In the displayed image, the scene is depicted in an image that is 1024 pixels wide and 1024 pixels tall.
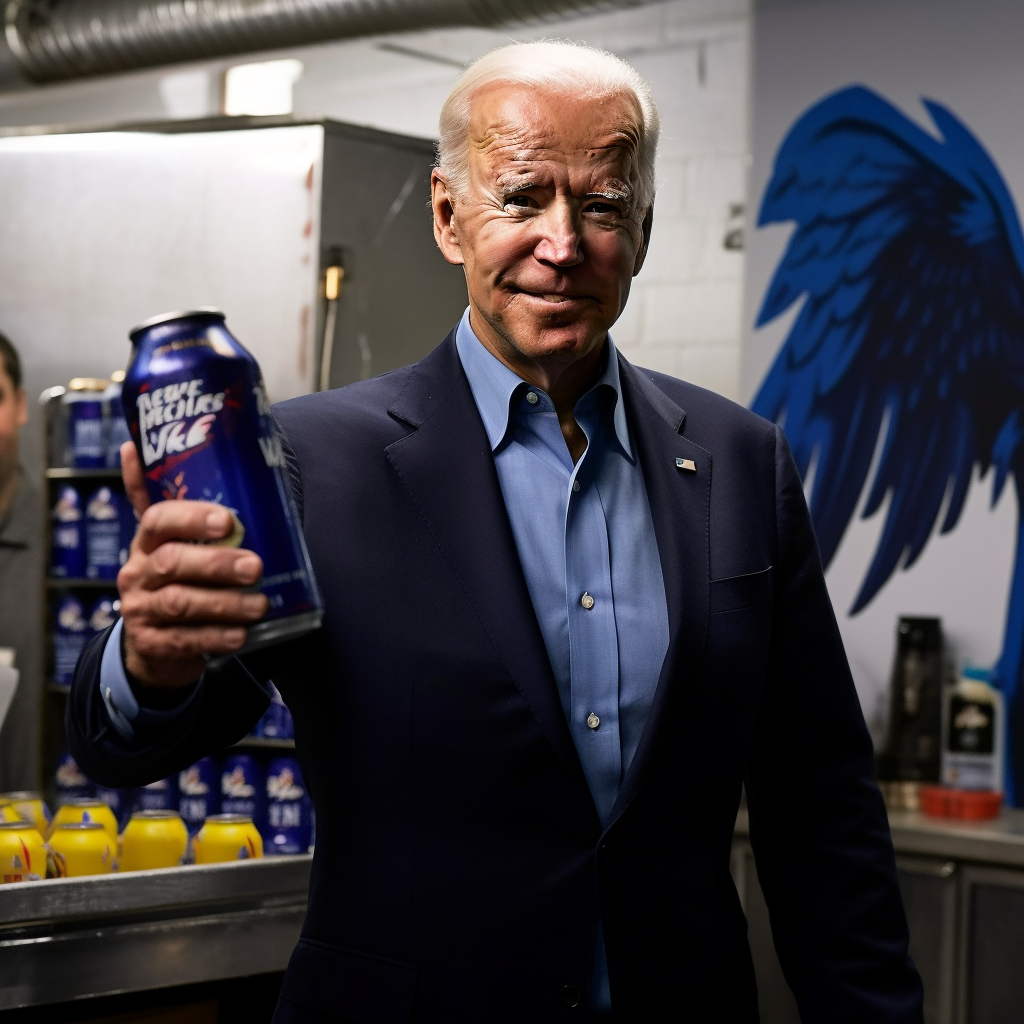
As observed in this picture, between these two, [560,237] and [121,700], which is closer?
[121,700]

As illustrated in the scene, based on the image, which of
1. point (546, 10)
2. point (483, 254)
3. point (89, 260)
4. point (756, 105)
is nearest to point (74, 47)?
point (89, 260)

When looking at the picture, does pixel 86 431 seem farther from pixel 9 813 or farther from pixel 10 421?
pixel 9 813

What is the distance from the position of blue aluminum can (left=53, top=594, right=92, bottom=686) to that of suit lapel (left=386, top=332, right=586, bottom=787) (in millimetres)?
2751

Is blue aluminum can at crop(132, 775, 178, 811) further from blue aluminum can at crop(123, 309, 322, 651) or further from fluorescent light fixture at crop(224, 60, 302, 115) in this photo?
blue aluminum can at crop(123, 309, 322, 651)

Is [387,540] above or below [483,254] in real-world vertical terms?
below

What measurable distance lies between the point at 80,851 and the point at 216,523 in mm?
1285

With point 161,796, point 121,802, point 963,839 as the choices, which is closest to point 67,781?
point 121,802

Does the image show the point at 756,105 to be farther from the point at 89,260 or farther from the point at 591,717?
the point at 591,717

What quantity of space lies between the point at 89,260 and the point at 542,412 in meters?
3.03

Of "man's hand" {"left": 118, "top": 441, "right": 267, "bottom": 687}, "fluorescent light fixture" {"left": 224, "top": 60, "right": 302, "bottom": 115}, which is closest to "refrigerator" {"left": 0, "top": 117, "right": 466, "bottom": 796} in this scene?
"fluorescent light fixture" {"left": 224, "top": 60, "right": 302, "bottom": 115}

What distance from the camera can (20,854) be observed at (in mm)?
1833

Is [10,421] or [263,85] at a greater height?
[263,85]

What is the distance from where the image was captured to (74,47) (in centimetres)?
438

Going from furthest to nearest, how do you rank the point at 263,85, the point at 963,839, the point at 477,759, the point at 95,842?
the point at 263,85 → the point at 963,839 → the point at 95,842 → the point at 477,759
